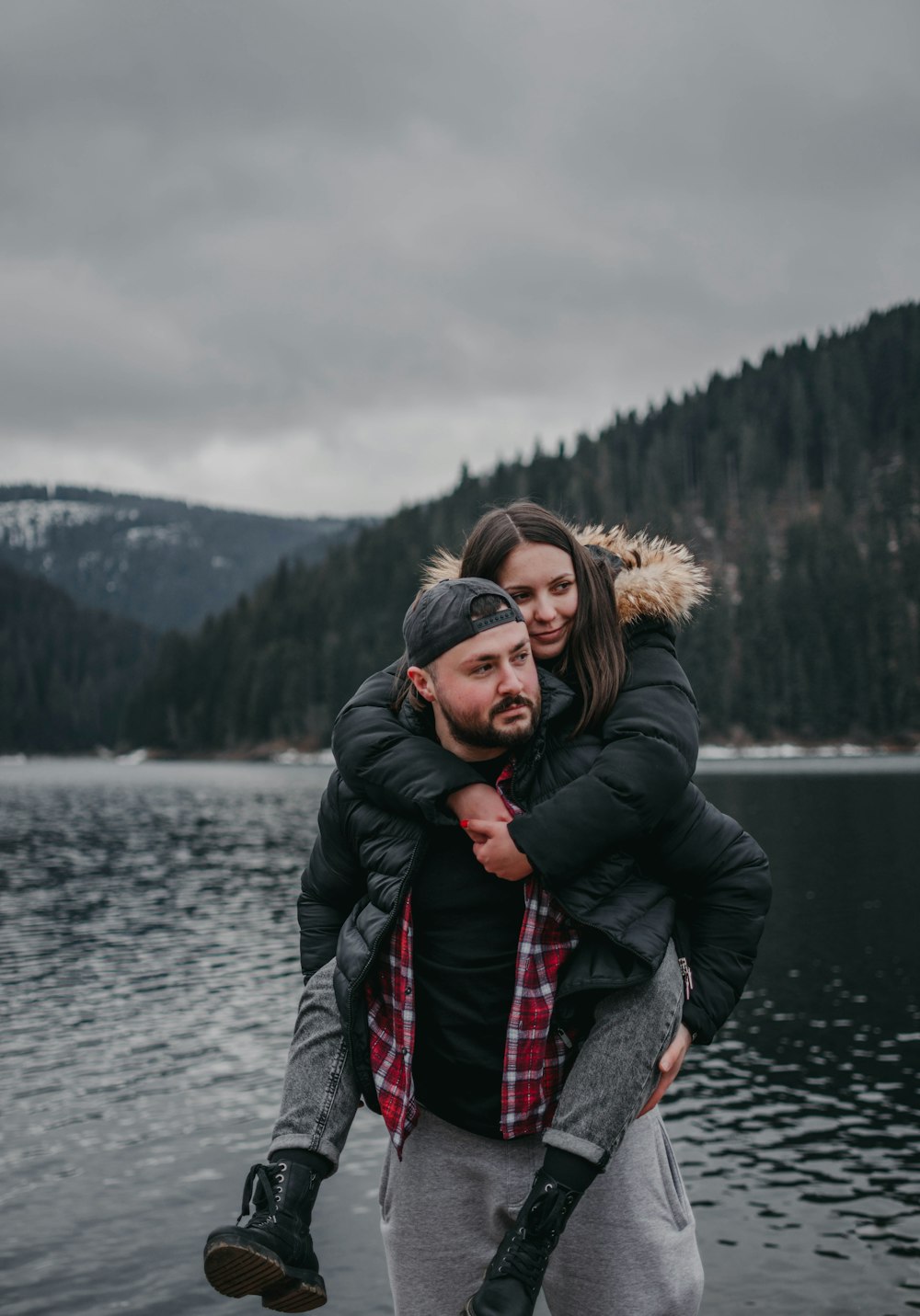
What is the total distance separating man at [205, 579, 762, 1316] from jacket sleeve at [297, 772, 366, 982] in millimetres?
122

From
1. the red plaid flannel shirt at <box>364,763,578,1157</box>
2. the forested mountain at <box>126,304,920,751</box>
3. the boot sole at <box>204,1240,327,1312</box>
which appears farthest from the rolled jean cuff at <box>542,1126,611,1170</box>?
the forested mountain at <box>126,304,920,751</box>

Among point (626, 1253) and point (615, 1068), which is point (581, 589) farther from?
point (626, 1253)

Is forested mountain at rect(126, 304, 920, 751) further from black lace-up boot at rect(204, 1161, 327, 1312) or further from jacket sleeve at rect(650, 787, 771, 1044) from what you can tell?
black lace-up boot at rect(204, 1161, 327, 1312)

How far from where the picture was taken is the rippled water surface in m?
10.5

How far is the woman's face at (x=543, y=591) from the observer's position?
10.9 ft

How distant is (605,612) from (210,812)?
199 feet

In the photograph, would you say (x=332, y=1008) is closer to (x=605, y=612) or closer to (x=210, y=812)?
(x=605, y=612)

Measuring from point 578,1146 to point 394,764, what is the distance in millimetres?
1103

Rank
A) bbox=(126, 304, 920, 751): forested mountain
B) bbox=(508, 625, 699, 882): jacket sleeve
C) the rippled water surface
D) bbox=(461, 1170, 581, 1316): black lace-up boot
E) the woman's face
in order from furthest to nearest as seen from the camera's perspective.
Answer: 1. bbox=(126, 304, 920, 751): forested mountain
2. the rippled water surface
3. the woman's face
4. bbox=(508, 625, 699, 882): jacket sleeve
5. bbox=(461, 1170, 581, 1316): black lace-up boot

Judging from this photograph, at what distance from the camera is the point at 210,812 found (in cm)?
6156

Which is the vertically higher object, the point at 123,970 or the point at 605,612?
the point at 605,612

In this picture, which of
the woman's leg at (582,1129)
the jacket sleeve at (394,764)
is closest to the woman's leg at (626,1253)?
the woman's leg at (582,1129)

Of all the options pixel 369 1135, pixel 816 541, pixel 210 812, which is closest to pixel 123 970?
pixel 369 1135

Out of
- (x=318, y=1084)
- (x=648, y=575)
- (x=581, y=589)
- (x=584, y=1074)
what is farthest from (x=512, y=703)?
(x=318, y=1084)
